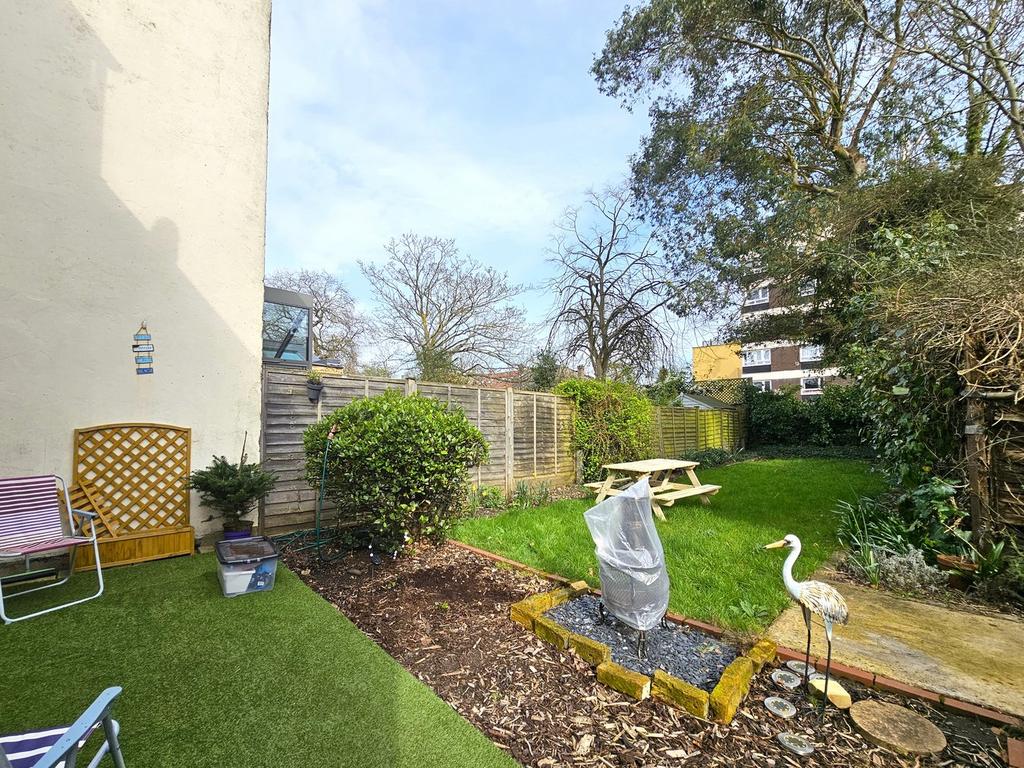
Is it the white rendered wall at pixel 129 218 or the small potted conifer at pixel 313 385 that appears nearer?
the white rendered wall at pixel 129 218

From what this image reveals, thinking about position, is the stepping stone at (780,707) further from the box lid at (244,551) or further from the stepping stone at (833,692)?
the box lid at (244,551)

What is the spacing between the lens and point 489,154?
356 inches

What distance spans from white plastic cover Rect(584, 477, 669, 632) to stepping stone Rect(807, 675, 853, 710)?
754 mm

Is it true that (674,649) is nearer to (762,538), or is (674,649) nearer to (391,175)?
(762,538)

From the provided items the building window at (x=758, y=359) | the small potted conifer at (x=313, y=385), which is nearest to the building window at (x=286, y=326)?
the small potted conifer at (x=313, y=385)

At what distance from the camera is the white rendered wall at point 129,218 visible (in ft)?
12.5

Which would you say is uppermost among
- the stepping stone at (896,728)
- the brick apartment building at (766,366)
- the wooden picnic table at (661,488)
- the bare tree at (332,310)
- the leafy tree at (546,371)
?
the bare tree at (332,310)

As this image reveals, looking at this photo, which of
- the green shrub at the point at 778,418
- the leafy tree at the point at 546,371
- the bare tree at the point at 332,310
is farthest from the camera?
the bare tree at the point at 332,310

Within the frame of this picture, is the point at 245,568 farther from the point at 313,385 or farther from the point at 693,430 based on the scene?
the point at 693,430

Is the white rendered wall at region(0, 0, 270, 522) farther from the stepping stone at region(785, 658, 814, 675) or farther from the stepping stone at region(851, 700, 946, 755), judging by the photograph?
the stepping stone at region(851, 700, 946, 755)

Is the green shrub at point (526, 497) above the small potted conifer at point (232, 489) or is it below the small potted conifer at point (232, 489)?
below

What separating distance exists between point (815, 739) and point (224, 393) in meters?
5.57

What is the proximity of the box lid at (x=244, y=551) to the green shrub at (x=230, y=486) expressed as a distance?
791 mm

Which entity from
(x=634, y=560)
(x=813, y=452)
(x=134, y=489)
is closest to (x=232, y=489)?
(x=134, y=489)
